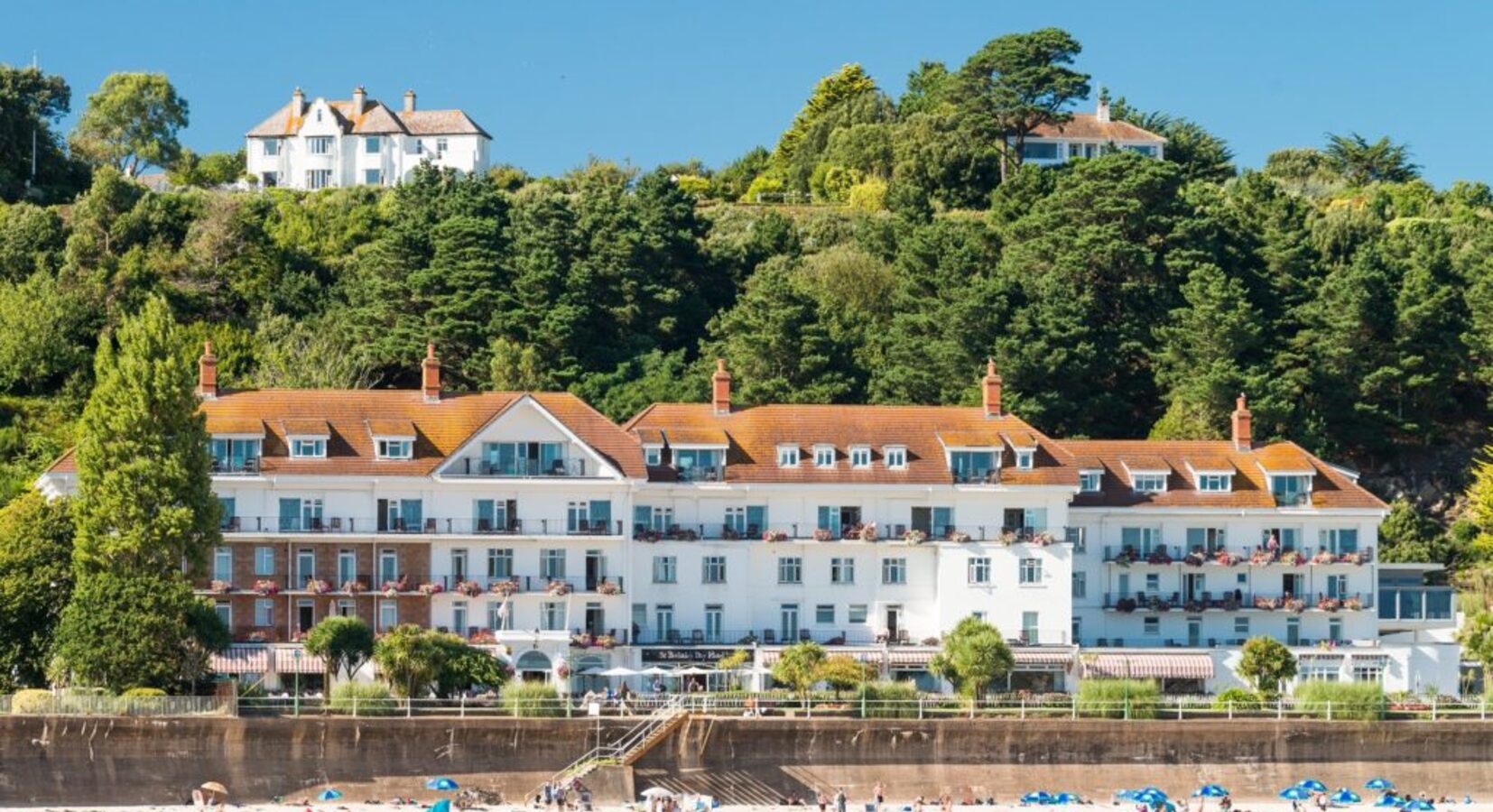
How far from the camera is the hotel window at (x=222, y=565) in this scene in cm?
7788

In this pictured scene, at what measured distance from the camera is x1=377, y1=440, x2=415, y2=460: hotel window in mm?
79812

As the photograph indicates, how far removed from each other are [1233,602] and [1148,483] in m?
4.66

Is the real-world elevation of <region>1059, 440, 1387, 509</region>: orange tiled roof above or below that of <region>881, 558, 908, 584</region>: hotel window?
above

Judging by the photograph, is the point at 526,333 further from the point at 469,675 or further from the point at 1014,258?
the point at 469,675

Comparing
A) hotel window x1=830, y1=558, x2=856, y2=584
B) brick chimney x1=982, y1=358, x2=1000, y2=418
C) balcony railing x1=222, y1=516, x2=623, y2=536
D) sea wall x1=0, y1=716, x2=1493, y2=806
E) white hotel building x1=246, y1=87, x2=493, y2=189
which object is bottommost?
sea wall x1=0, y1=716, x2=1493, y2=806

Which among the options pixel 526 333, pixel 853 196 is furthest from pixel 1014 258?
pixel 853 196

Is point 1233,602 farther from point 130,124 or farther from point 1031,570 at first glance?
point 130,124

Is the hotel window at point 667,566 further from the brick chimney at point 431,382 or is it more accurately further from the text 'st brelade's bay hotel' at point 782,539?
the brick chimney at point 431,382

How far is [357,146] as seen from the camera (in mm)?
137000

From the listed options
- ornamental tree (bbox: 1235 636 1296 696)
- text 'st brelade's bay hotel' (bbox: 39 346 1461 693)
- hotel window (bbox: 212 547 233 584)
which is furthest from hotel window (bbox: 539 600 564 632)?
ornamental tree (bbox: 1235 636 1296 696)

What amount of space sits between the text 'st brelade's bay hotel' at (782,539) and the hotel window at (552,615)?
0.20 feet

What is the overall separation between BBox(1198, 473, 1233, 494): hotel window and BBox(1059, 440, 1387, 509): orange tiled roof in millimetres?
229

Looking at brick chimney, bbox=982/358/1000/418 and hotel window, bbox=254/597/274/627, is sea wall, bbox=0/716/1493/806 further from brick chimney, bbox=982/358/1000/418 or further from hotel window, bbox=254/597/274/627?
brick chimney, bbox=982/358/1000/418

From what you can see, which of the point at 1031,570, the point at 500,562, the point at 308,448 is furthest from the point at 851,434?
the point at 308,448
